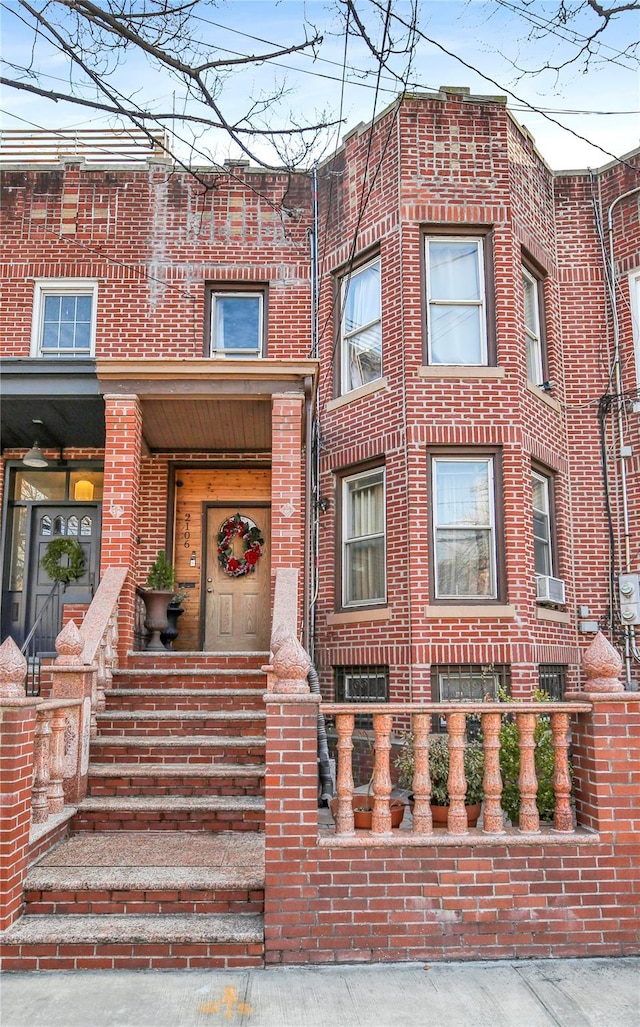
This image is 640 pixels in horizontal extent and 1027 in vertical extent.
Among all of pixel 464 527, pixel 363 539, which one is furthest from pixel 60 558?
pixel 464 527

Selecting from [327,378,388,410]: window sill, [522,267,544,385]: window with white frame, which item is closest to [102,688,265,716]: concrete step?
[327,378,388,410]: window sill

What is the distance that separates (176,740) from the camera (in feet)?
20.4

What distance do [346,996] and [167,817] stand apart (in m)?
2.02

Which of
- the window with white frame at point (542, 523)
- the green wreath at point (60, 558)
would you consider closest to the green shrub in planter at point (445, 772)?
the window with white frame at point (542, 523)

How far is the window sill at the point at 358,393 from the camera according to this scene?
30.9 feet

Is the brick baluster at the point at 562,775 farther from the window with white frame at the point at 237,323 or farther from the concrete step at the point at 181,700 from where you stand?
the window with white frame at the point at 237,323

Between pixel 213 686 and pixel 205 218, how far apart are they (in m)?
6.70

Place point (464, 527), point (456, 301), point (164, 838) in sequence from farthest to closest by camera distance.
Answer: point (456, 301) → point (464, 527) → point (164, 838)

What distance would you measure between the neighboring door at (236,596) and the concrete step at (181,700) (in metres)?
3.24

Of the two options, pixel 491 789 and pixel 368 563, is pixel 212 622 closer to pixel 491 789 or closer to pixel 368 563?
pixel 368 563

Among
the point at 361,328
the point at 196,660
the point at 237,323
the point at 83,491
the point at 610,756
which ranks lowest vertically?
the point at 610,756

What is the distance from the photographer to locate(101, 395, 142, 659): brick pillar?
302 inches

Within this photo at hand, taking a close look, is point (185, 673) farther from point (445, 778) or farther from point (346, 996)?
point (346, 996)

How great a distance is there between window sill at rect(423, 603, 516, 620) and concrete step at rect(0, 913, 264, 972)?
464cm
